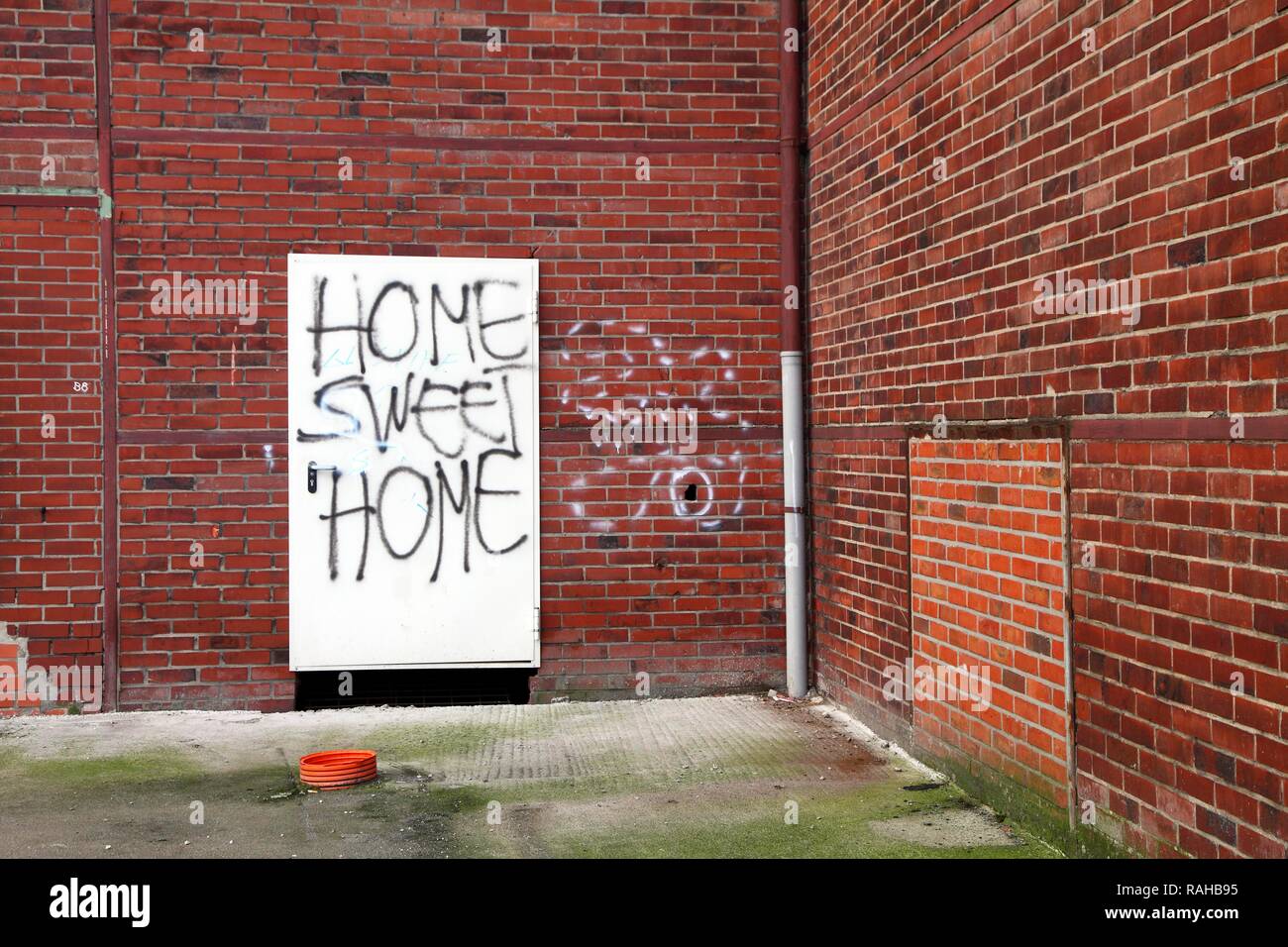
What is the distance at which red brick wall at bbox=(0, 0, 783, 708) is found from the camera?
22.8ft

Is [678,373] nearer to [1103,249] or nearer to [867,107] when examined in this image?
[867,107]

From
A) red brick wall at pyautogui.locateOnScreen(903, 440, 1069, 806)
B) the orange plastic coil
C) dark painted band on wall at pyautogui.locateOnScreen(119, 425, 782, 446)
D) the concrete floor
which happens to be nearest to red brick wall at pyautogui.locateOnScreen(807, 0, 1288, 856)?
red brick wall at pyautogui.locateOnScreen(903, 440, 1069, 806)

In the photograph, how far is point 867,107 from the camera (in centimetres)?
639

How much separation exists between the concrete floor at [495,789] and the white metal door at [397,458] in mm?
486

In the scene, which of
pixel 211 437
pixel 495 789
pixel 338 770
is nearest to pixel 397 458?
pixel 211 437

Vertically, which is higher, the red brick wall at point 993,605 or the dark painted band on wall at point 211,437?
the dark painted band on wall at point 211,437

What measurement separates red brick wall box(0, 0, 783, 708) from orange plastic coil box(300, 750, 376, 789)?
1.50 meters

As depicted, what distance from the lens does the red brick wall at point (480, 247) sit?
694 cm

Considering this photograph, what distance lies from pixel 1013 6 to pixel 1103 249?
1.23 meters

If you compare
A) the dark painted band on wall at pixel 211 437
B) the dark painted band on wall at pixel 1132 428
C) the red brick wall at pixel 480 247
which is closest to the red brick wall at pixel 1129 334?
the dark painted band on wall at pixel 1132 428

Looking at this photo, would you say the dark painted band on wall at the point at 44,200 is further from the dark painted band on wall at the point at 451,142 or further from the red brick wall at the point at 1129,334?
the red brick wall at the point at 1129,334

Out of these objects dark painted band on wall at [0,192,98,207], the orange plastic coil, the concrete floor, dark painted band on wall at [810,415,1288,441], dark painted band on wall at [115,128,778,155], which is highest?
dark painted band on wall at [115,128,778,155]

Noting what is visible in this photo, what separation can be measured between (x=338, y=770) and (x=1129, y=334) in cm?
362

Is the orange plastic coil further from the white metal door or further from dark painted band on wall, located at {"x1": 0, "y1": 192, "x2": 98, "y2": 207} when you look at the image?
dark painted band on wall, located at {"x1": 0, "y1": 192, "x2": 98, "y2": 207}
